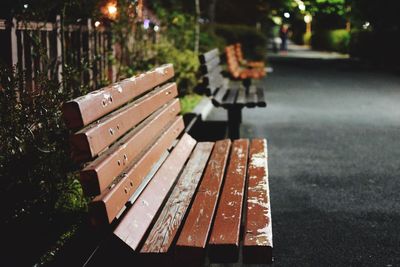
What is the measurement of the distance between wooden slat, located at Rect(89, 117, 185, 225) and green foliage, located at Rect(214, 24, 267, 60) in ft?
72.4

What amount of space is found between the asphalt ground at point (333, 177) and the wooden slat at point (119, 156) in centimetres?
109

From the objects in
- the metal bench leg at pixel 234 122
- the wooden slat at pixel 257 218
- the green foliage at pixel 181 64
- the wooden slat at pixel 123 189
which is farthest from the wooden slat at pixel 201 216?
the green foliage at pixel 181 64

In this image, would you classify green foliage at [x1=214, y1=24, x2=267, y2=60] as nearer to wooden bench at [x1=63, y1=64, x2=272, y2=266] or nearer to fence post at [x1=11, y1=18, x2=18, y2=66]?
fence post at [x1=11, y1=18, x2=18, y2=66]

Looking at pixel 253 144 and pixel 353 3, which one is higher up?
pixel 353 3

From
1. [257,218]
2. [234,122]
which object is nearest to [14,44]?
[234,122]

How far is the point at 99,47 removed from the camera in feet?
28.0

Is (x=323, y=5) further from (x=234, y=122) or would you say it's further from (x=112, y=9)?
(x=234, y=122)

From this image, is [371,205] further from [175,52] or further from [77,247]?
[175,52]

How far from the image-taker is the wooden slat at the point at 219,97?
7.28 m

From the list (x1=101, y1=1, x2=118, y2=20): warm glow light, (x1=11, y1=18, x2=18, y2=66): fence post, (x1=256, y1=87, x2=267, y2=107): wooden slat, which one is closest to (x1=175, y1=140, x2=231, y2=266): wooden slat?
(x1=11, y1=18, x2=18, y2=66): fence post

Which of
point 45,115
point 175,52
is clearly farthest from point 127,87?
point 175,52

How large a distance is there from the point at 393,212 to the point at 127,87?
8.02ft

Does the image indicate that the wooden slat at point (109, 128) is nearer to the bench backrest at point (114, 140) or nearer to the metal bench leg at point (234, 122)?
the bench backrest at point (114, 140)

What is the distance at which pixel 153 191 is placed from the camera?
316cm
